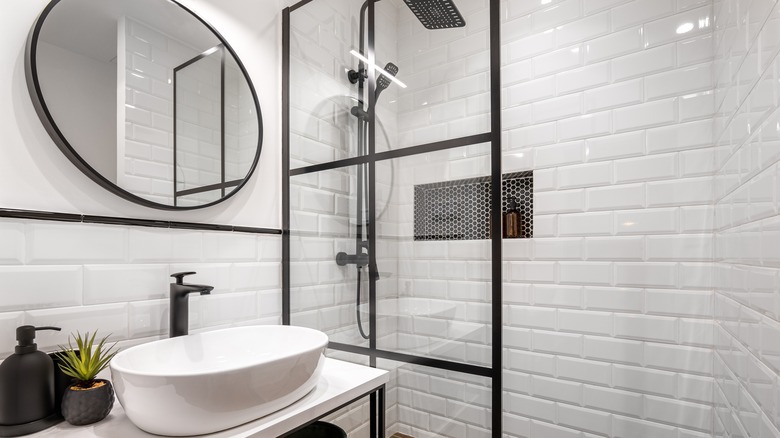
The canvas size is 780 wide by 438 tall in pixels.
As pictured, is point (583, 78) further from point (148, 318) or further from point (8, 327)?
point (8, 327)

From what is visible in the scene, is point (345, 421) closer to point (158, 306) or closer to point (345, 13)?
point (158, 306)

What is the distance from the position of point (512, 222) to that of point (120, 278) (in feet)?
5.34

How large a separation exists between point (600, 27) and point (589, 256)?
3.41 feet

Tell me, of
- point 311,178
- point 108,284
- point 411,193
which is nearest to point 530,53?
point 411,193

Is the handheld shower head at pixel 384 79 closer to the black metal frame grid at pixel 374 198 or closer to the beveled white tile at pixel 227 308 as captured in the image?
the black metal frame grid at pixel 374 198

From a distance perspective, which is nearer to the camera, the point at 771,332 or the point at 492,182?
the point at 771,332

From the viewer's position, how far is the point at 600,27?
1735mm

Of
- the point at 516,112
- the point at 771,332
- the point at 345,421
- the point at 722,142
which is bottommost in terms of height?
the point at 345,421

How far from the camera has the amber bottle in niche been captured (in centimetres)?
191

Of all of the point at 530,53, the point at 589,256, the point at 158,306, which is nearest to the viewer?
the point at 158,306

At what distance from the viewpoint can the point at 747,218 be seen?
3.15 ft

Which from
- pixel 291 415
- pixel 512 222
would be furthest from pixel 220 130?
pixel 512 222

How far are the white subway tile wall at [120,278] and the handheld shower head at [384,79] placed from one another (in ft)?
2.57

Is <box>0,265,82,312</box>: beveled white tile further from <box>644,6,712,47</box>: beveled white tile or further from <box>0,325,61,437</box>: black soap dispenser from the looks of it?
<box>644,6,712,47</box>: beveled white tile
